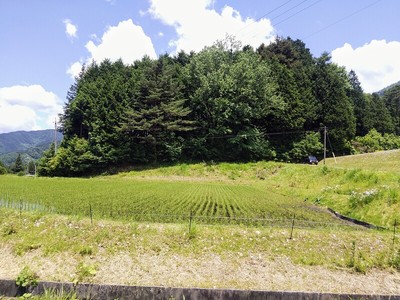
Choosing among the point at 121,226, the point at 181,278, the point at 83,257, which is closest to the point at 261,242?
the point at 181,278

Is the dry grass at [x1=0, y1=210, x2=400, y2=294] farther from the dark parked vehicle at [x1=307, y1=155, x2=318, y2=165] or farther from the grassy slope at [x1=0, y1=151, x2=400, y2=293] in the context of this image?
the dark parked vehicle at [x1=307, y1=155, x2=318, y2=165]

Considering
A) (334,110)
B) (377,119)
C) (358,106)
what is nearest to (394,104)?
(377,119)

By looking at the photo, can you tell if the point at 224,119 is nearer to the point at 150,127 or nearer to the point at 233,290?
the point at 150,127

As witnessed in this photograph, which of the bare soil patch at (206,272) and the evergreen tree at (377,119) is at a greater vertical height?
the evergreen tree at (377,119)

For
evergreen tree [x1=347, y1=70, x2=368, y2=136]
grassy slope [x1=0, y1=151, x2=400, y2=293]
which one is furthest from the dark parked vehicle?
grassy slope [x1=0, y1=151, x2=400, y2=293]

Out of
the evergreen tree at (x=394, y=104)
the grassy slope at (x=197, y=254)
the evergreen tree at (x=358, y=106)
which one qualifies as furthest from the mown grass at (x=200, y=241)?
the evergreen tree at (x=394, y=104)

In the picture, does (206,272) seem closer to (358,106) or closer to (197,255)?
(197,255)

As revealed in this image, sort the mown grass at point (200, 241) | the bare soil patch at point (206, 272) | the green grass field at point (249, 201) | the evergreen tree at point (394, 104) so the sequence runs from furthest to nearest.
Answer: the evergreen tree at point (394, 104), the green grass field at point (249, 201), the mown grass at point (200, 241), the bare soil patch at point (206, 272)

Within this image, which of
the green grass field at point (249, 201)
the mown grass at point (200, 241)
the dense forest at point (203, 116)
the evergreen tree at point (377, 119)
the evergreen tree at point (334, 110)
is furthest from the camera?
the evergreen tree at point (377, 119)

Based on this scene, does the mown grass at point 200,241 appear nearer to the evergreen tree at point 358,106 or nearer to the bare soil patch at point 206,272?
the bare soil patch at point 206,272

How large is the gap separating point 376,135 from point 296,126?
19359 mm

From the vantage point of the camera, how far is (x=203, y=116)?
3981 centimetres

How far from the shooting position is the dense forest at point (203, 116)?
116 ft

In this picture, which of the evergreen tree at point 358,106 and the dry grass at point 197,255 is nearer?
the dry grass at point 197,255
